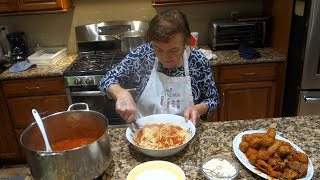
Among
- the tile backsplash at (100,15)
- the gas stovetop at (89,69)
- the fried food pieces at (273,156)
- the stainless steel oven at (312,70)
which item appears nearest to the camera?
the fried food pieces at (273,156)

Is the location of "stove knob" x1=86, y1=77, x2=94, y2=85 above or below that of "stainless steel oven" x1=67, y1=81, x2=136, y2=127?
above

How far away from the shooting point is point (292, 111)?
2348 mm

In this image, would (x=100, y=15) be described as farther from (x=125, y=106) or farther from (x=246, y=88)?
(x=125, y=106)

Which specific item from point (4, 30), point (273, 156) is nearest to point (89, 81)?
point (4, 30)

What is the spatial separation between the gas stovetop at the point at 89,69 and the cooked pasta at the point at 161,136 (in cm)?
118

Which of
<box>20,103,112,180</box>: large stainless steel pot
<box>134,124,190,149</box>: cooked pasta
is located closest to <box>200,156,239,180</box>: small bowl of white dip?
<box>134,124,190,149</box>: cooked pasta

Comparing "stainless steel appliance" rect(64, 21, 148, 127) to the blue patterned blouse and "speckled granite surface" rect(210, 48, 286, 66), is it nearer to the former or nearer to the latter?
the blue patterned blouse

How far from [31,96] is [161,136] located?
1.66 metres

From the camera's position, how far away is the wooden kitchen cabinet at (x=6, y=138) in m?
2.36

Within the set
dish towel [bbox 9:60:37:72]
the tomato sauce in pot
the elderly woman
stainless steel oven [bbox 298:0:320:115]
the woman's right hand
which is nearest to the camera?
the tomato sauce in pot

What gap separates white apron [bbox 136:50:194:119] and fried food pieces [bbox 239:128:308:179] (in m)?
0.45

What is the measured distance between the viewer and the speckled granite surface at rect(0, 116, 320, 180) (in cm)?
92

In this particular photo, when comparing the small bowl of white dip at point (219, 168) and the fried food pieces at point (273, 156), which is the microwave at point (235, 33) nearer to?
the fried food pieces at point (273, 156)

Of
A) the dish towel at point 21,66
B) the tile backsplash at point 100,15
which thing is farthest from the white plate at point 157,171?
the tile backsplash at point 100,15
